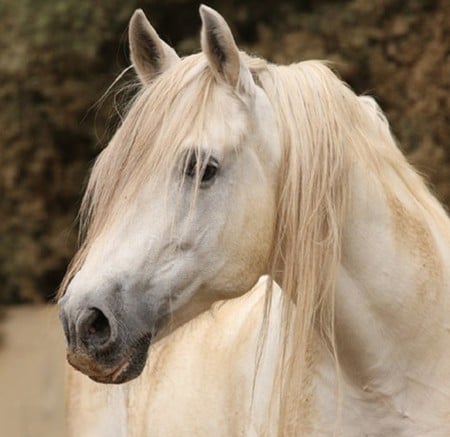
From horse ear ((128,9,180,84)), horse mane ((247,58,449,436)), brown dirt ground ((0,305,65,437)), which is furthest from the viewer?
brown dirt ground ((0,305,65,437))

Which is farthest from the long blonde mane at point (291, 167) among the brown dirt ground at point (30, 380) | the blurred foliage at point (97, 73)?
the brown dirt ground at point (30, 380)

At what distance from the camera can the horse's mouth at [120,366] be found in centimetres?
272

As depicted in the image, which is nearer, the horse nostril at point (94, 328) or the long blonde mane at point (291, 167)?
the horse nostril at point (94, 328)

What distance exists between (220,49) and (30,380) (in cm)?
441

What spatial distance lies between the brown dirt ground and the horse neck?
4.12 meters

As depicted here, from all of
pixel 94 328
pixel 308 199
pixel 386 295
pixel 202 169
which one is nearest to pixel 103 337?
pixel 94 328

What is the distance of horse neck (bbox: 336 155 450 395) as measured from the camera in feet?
9.57

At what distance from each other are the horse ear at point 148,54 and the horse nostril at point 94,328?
0.66 metres

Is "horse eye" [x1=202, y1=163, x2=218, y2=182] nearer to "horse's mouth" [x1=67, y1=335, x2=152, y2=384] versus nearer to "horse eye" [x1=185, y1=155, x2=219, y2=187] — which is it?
"horse eye" [x1=185, y1=155, x2=219, y2=187]

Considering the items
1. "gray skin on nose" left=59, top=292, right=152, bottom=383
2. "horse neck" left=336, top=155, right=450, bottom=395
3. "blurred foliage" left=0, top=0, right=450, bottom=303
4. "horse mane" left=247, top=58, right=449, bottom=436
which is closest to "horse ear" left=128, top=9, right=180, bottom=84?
"horse mane" left=247, top=58, right=449, bottom=436

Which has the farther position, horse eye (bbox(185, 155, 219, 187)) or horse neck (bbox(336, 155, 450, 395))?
horse neck (bbox(336, 155, 450, 395))

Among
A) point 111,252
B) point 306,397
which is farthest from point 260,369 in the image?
point 111,252

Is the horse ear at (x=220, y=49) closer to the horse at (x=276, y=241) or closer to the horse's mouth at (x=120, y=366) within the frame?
the horse at (x=276, y=241)

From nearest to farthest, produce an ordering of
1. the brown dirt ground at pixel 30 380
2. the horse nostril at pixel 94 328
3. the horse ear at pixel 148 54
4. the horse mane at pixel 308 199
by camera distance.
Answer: the horse nostril at pixel 94 328
the horse mane at pixel 308 199
the horse ear at pixel 148 54
the brown dirt ground at pixel 30 380
